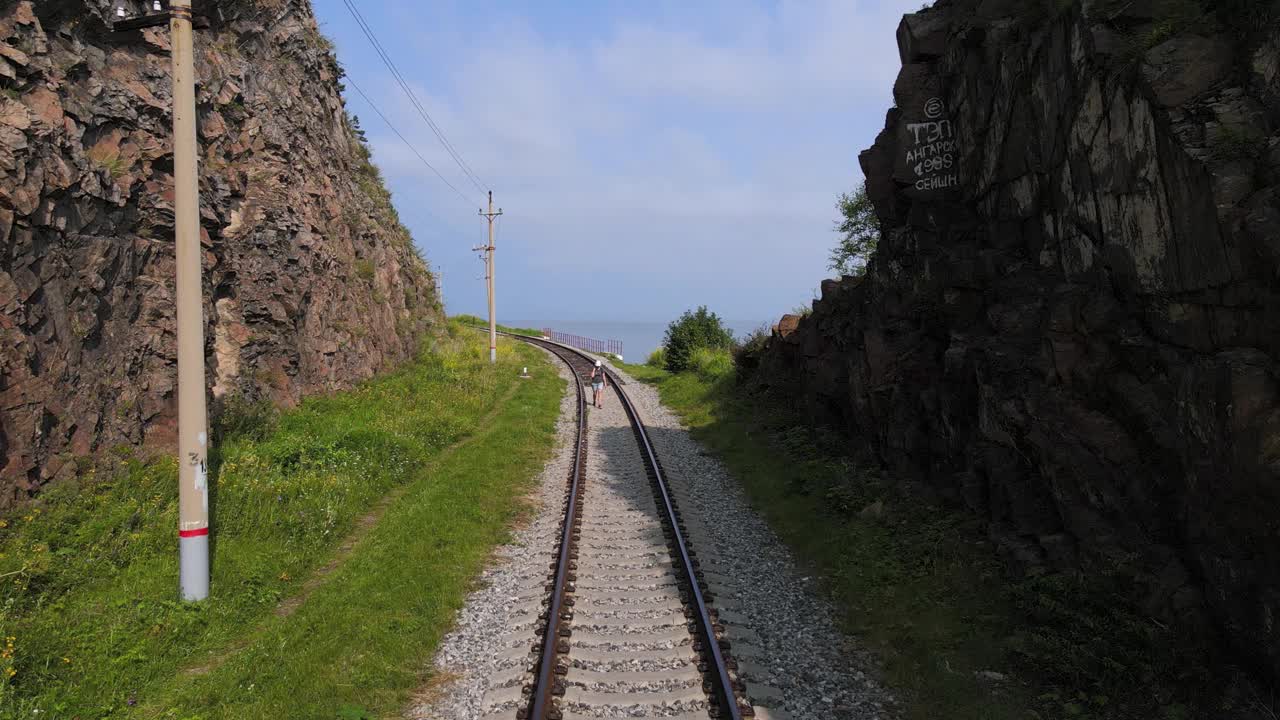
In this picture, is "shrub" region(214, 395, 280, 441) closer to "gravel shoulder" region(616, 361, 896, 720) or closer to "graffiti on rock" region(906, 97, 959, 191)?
"gravel shoulder" region(616, 361, 896, 720)

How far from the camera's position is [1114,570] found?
6395 millimetres

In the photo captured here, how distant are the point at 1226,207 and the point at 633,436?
14.8 meters

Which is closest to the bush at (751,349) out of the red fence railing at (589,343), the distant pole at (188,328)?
the distant pole at (188,328)

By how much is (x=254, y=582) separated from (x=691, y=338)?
24633 millimetres

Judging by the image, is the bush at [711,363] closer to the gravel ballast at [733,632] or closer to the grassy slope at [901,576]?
the grassy slope at [901,576]

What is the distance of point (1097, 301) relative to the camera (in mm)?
6969

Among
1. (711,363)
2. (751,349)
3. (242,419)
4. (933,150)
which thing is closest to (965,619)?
(933,150)

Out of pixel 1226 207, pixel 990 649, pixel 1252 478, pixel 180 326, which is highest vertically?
pixel 1226 207

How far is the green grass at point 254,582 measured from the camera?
6.20 m

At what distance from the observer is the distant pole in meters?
7.76

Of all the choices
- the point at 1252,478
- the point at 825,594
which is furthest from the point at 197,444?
the point at 1252,478

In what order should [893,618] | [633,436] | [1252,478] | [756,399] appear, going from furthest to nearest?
[756,399] → [633,436] → [893,618] → [1252,478]

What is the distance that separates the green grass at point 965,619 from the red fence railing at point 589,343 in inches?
1518

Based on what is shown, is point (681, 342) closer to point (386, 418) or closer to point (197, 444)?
point (386, 418)
